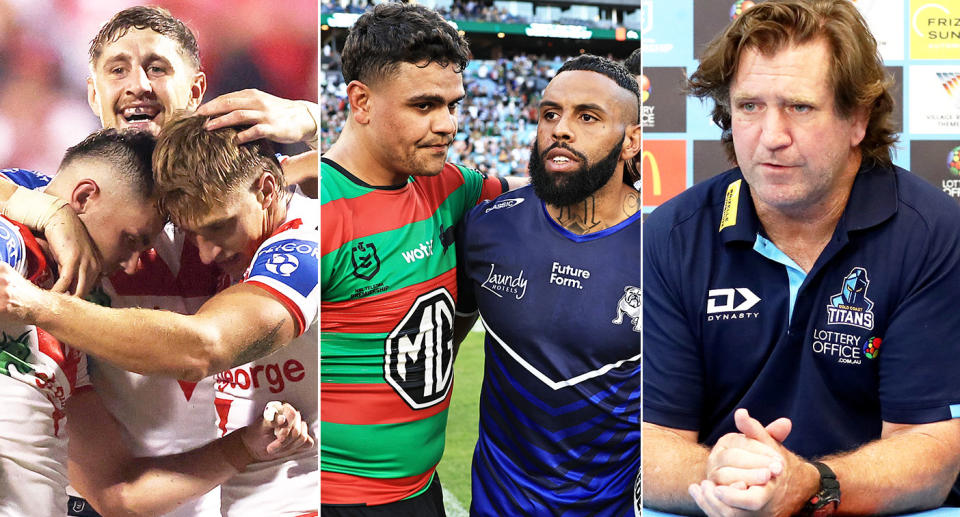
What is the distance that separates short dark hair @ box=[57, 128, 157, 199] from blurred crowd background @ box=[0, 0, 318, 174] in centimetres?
2

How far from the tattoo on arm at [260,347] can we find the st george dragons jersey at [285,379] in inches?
0.7

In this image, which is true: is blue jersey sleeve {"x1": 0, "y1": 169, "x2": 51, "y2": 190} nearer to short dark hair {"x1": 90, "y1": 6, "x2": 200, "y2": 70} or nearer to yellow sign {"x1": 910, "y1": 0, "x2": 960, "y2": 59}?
short dark hair {"x1": 90, "y1": 6, "x2": 200, "y2": 70}

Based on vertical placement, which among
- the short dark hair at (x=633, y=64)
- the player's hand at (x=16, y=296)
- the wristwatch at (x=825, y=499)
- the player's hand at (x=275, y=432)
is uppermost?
the short dark hair at (x=633, y=64)

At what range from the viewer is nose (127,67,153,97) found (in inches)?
66.1

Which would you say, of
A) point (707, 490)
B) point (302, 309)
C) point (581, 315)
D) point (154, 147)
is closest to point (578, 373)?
point (581, 315)

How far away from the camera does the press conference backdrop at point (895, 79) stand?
1.87 m

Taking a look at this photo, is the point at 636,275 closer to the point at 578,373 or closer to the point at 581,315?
the point at 581,315

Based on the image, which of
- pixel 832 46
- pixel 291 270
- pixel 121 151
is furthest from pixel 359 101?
pixel 832 46

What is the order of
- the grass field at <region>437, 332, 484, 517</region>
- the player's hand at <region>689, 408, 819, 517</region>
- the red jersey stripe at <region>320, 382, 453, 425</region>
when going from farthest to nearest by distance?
the grass field at <region>437, 332, 484, 517</region> → the red jersey stripe at <region>320, 382, 453, 425</region> → the player's hand at <region>689, 408, 819, 517</region>

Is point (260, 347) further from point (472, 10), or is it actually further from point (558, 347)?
point (472, 10)

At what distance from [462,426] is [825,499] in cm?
94

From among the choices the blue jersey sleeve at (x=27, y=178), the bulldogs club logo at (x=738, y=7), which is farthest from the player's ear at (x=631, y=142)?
the blue jersey sleeve at (x=27, y=178)

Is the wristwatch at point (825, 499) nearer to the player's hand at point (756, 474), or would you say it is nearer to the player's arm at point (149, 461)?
the player's hand at point (756, 474)

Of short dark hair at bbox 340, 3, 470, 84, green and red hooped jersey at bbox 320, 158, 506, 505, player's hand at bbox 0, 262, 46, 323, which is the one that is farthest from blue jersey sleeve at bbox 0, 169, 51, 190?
short dark hair at bbox 340, 3, 470, 84
